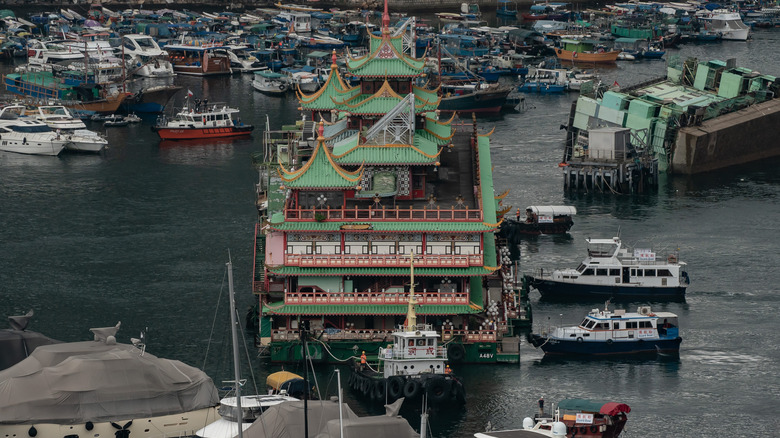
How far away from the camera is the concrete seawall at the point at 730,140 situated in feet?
531

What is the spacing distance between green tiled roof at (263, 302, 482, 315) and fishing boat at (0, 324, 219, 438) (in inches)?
534

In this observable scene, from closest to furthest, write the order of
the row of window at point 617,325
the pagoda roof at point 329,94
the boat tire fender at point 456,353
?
the boat tire fender at point 456,353
the row of window at point 617,325
the pagoda roof at point 329,94

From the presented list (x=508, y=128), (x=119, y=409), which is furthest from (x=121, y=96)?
(x=119, y=409)

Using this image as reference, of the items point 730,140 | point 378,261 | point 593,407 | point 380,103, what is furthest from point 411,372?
point 730,140

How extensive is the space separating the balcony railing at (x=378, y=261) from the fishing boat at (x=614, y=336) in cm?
679

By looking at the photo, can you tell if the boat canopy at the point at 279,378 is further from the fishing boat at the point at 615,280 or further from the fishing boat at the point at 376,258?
the fishing boat at the point at 615,280

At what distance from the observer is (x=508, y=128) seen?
187 m

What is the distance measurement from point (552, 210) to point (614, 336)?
33.7m

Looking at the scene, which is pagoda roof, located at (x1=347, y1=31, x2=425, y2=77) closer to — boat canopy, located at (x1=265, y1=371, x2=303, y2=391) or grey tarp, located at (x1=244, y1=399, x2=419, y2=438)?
boat canopy, located at (x1=265, y1=371, x2=303, y2=391)

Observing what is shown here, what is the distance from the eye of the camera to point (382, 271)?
101375 mm

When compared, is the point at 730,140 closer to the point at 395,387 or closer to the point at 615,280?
the point at 615,280

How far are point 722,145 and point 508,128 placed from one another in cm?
3036

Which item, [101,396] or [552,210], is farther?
[552,210]

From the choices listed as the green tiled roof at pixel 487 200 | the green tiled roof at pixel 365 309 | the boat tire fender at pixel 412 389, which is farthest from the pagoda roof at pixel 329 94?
the boat tire fender at pixel 412 389
